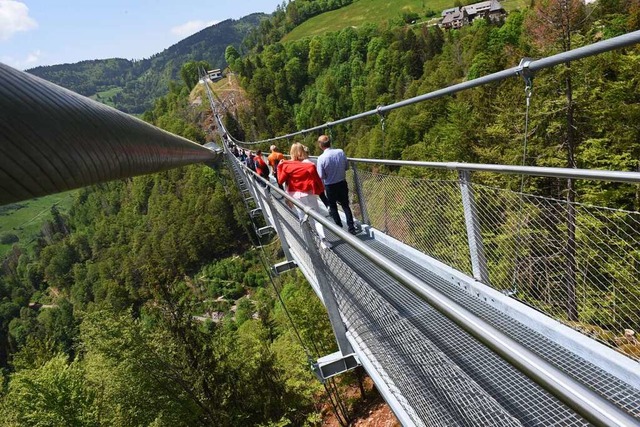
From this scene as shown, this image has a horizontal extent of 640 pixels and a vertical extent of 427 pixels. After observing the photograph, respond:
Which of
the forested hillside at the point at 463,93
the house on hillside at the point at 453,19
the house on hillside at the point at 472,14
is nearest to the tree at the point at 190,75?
the forested hillside at the point at 463,93

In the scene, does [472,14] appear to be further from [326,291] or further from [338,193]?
[326,291]

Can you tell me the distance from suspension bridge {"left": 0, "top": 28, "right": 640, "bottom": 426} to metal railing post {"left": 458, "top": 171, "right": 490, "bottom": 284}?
0.01 metres

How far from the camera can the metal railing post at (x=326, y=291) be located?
11.4 ft

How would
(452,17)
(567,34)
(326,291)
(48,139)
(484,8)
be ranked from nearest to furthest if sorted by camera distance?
(48,139) < (326,291) < (567,34) < (484,8) < (452,17)

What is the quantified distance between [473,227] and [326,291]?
4.39 ft

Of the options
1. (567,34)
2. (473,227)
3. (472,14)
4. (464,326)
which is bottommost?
(473,227)

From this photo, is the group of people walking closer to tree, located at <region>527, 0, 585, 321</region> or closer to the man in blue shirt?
the man in blue shirt

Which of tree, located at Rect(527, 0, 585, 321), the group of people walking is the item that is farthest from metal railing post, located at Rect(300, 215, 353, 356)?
tree, located at Rect(527, 0, 585, 321)

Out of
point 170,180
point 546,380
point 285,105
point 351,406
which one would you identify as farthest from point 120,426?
point 285,105

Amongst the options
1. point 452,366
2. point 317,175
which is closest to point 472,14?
point 317,175

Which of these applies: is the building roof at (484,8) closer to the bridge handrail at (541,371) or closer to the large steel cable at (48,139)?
the bridge handrail at (541,371)

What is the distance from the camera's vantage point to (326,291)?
3629 millimetres

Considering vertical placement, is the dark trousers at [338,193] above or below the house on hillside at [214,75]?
below

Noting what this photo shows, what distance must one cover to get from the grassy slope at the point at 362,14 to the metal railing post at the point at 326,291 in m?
116
